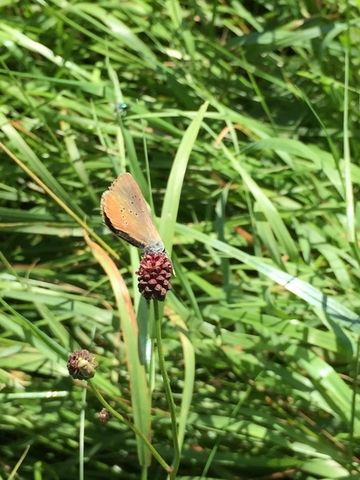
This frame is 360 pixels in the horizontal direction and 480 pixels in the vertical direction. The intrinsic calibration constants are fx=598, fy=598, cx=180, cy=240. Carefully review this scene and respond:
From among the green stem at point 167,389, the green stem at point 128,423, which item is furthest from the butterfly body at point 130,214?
the green stem at point 128,423

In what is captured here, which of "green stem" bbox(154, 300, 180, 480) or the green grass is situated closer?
"green stem" bbox(154, 300, 180, 480)

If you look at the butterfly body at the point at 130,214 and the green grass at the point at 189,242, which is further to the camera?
the green grass at the point at 189,242

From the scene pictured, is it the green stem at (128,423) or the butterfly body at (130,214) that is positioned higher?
the butterfly body at (130,214)

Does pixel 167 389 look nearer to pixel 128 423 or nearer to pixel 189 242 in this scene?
pixel 128 423

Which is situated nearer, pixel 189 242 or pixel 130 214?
pixel 130 214

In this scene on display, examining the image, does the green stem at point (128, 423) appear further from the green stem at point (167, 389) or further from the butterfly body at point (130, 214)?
the butterfly body at point (130, 214)

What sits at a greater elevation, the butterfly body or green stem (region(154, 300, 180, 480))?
the butterfly body

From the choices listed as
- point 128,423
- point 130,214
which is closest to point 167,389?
point 128,423

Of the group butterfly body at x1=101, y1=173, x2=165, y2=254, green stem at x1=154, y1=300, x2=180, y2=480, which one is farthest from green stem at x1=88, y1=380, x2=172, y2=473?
butterfly body at x1=101, y1=173, x2=165, y2=254

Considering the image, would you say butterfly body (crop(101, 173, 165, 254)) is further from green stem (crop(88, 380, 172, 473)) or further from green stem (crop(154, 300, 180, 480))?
green stem (crop(88, 380, 172, 473))
